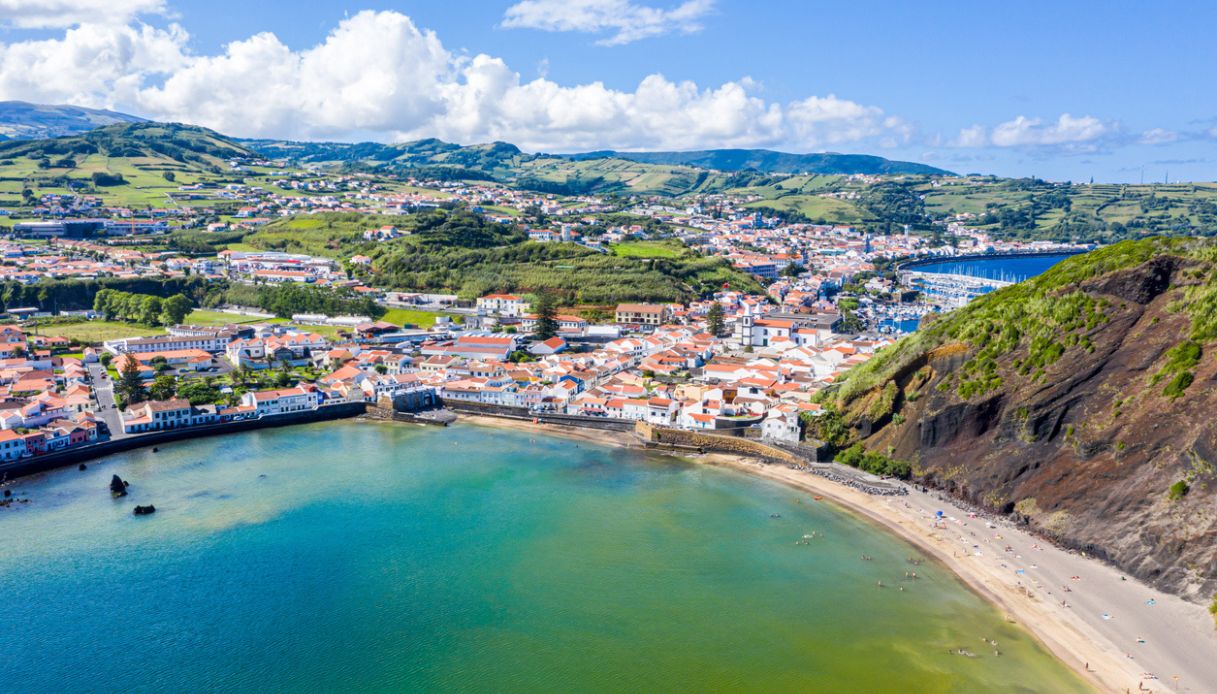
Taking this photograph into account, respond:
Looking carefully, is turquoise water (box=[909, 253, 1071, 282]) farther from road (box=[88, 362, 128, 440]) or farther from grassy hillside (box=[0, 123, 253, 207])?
grassy hillside (box=[0, 123, 253, 207])

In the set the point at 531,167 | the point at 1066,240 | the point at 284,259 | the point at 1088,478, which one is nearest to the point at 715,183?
the point at 531,167

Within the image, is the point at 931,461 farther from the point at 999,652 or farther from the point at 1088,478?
the point at 999,652

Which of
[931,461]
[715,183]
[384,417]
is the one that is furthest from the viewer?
[715,183]

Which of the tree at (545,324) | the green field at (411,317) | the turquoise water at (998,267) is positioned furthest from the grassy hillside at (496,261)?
the turquoise water at (998,267)

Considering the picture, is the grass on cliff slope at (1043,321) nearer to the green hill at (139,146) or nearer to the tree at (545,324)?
the tree at (545,324)

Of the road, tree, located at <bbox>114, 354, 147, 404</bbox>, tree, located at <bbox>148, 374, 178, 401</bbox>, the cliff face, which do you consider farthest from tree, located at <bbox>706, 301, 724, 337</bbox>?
the road

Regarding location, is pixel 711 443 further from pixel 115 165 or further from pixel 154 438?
pixel 115 165
